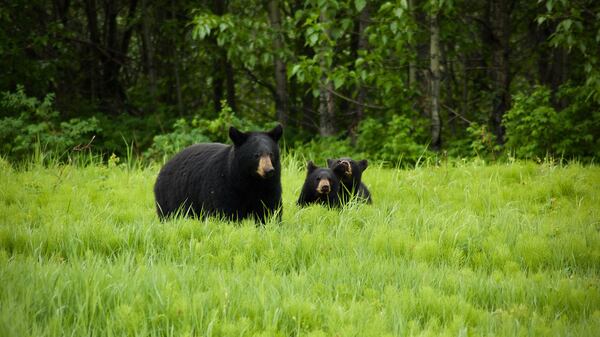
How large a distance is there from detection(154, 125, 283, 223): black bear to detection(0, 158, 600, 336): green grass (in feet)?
1.07

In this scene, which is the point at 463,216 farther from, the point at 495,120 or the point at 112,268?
the point at 495,120

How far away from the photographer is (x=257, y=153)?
5691mm

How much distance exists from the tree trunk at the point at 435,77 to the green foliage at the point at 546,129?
116cm

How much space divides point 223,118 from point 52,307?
827 cm

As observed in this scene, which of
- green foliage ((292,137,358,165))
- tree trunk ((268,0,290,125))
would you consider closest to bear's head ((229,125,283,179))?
green foliage ((292,137,358,165))

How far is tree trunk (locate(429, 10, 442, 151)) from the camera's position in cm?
1092

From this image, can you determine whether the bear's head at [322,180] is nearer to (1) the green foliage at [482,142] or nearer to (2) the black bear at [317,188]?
(2) the black bear at [317,188]

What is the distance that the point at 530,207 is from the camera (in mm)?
6883

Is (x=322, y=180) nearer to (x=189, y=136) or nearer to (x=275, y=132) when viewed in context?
(x=275, y=132)

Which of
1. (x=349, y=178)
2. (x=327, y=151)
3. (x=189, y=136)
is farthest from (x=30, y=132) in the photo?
(x=349, y=178)

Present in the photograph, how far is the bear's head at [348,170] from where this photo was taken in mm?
7296

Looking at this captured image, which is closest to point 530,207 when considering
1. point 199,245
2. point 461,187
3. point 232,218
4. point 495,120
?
point 461,187

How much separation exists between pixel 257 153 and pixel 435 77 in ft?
20.4

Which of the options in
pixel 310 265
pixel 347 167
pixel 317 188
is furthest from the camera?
pixel 347 167
